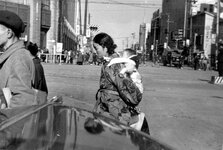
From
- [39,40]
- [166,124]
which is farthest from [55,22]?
[166,124]

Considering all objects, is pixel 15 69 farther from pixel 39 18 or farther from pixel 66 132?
pixel 39 18

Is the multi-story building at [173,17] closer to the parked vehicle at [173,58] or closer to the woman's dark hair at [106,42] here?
the parked vehicle at [173,58]

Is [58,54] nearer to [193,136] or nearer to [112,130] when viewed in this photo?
[193,136]

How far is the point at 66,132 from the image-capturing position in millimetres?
2041

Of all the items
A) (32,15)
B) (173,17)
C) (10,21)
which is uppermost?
(173,17)

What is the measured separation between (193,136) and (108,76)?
4230 mm

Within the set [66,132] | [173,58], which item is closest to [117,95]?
[66,132]

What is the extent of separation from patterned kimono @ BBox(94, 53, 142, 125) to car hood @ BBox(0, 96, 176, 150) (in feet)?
3.10

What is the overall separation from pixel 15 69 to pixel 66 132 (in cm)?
75

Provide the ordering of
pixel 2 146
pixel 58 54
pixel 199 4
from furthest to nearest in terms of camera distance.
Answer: pixel 199 4, pixel 58 54, pixel 2 146

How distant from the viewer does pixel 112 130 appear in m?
2.25

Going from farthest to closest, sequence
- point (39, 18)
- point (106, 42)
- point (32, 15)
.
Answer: point (39, 18)
point (32, 15)
point (106, 42)

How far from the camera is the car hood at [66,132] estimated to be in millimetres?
1865

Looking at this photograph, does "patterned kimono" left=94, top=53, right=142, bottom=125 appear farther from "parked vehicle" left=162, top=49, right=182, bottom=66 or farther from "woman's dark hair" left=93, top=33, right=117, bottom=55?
"parked vehicle" left=162, top=49, right=182, bottom=66
